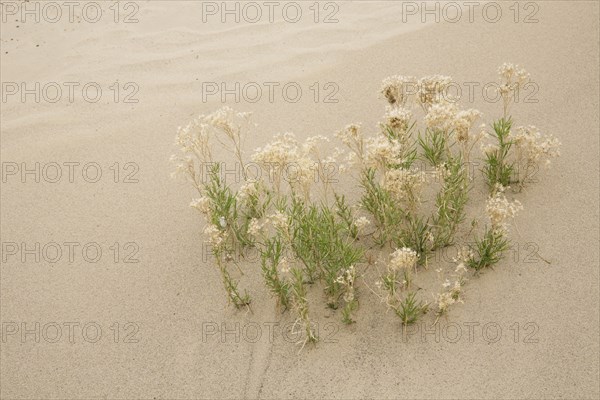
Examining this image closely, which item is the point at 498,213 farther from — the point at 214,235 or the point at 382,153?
the point at 214,235

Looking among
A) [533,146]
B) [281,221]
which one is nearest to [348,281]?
[281,221]

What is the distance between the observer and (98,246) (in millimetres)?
4191

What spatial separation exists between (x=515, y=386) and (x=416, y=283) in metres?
0.81

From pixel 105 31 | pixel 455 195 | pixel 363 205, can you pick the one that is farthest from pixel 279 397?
pixel 105 31

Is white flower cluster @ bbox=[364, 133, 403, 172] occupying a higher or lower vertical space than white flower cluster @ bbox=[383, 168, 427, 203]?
higher

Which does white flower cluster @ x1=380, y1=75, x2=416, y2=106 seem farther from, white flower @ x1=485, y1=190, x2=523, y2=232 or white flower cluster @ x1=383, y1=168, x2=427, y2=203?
white flower @ x1=485, y1=190, x2=523, y2=232

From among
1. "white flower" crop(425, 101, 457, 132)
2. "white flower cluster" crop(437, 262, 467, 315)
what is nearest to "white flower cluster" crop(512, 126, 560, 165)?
"white flower" crop(425, 101, 457, 132)

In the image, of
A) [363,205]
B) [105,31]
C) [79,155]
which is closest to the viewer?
[363,205]

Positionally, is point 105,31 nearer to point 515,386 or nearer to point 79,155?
point 79,155

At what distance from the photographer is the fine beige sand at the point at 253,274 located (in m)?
3.18

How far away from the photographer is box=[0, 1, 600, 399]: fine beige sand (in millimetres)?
3180

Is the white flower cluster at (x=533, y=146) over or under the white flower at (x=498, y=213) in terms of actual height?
over

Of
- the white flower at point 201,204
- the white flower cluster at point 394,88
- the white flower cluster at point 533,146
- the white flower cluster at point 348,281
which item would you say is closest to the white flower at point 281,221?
the white flower cluster at point 348,281

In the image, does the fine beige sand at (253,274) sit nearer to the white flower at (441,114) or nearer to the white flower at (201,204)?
the white flower at (201,204)
